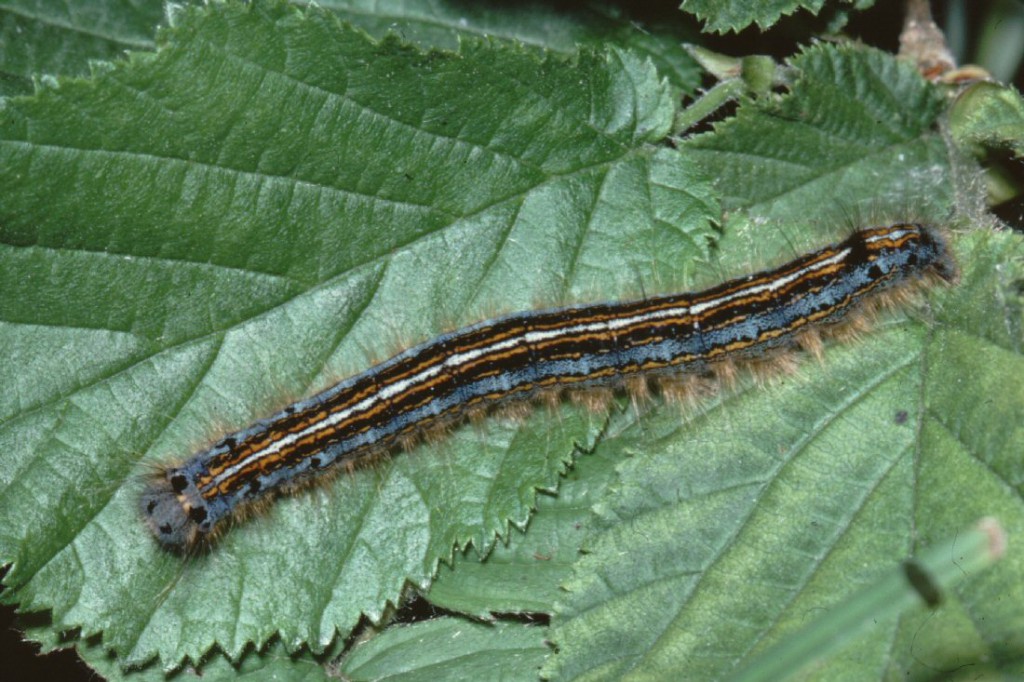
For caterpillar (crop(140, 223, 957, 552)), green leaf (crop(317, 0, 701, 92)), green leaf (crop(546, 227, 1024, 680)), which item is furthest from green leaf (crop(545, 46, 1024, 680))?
green leaf (crop(317, 0, 701, 92))

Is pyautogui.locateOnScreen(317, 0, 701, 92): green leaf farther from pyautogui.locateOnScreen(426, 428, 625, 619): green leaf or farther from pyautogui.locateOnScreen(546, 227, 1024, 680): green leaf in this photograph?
pyautogui.locateOnScreen(426, 428, 625, 619): green leaf

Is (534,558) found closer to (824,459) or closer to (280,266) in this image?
(824,459)

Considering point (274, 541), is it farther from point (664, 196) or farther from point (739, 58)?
point (739, 58)

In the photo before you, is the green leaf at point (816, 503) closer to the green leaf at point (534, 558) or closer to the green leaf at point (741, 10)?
the green leaf at point (534, 558)

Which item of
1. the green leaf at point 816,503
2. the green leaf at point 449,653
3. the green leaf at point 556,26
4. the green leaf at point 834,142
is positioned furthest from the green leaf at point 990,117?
the green leaf at point 449,653

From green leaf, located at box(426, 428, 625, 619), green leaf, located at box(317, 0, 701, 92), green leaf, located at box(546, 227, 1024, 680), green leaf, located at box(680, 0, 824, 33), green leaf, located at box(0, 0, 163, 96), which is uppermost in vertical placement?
green leaf, located at box(0, 0, 163, 96)

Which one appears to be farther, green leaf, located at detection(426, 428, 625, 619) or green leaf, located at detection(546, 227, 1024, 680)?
green leaf, located at detection(426, 428, 625, 619)
